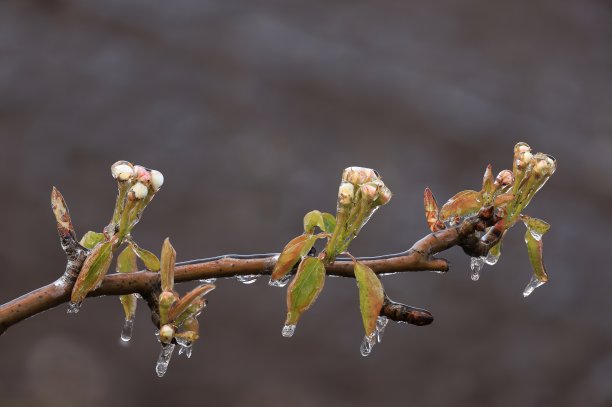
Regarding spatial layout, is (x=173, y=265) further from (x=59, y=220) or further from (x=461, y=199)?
(x=461, y=199)

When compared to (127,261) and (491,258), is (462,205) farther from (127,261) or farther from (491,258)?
(127,261)

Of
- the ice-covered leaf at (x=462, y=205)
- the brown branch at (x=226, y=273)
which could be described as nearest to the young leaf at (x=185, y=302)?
the brown branch at (x=226, y=273)

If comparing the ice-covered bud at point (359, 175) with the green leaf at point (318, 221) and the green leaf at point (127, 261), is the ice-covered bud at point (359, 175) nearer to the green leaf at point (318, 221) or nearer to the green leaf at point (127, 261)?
the green leaf at point (318, 221)

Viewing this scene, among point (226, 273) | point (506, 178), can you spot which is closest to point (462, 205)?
point (506, 178)

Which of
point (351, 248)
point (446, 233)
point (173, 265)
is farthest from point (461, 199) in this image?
point (351, 248)

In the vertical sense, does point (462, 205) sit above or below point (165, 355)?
above

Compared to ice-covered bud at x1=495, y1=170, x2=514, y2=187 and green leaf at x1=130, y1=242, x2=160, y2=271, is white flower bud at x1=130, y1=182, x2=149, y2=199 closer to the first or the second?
green leaf at x1=130, y1=242, x2=160, y2=271

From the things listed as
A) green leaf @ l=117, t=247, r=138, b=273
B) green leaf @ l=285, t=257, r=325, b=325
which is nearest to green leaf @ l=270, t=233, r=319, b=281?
green leaf @ l=285, t=257, r=325, b=325
